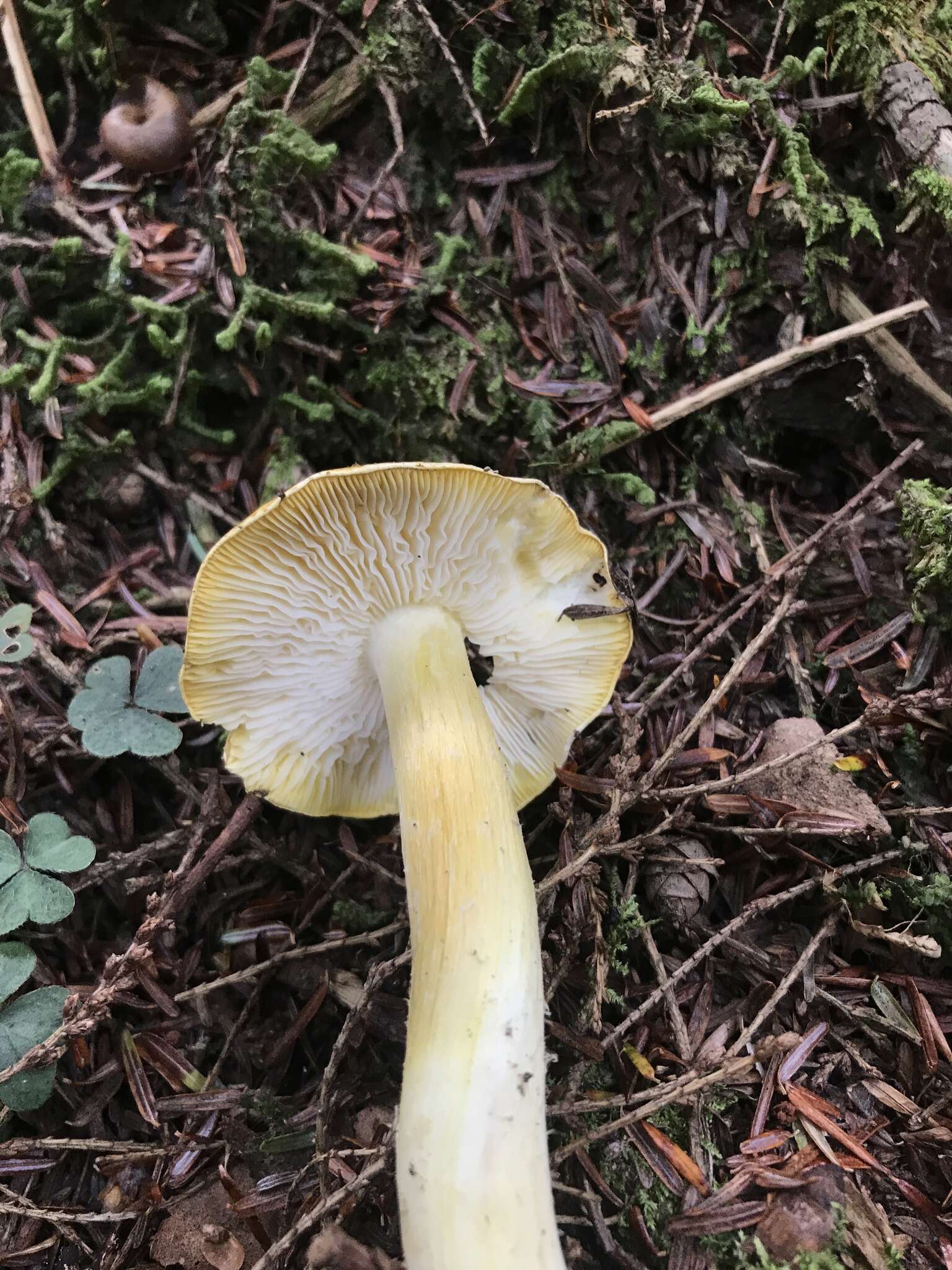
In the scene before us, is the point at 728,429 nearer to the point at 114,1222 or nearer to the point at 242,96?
Result: the point at 242,96

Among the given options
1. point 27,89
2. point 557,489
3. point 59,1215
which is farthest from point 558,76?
point 59,1215

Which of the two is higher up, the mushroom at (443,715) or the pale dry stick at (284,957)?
the mushroom at (443,715)

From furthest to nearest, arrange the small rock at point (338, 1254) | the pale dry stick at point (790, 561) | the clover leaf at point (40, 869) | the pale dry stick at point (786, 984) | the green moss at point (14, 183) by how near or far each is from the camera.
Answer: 1. the green moss at point (14, 183)
2. the pale dry stick at point (790, 561)
3. the clover leaf at point (40, 869)
4. the pale dry stick at point (786, 984)
5. the small rock at point (338, 1254)

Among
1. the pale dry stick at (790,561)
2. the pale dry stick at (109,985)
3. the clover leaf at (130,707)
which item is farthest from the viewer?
the pale dry stick at (790,561)

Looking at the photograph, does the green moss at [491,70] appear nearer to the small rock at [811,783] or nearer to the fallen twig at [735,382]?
the fallen twig at [735,382]

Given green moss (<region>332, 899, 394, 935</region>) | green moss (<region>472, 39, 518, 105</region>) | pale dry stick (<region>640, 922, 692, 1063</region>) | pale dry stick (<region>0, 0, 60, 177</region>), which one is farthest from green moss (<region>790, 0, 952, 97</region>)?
green moss (<region>332, 899, 394, 935</region>)

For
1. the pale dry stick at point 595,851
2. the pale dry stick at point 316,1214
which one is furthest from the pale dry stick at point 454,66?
the pale dry stick at point 316,1214
